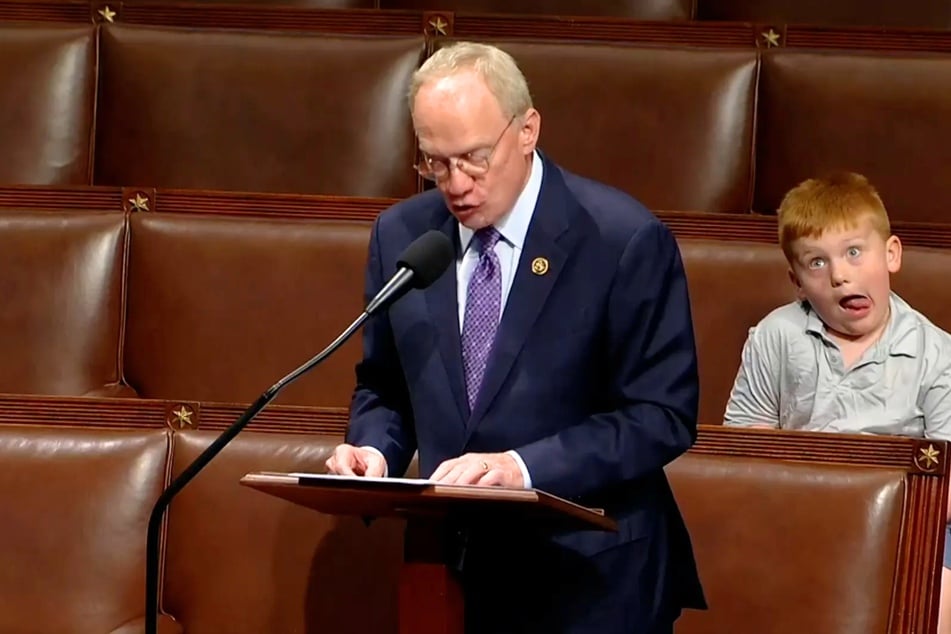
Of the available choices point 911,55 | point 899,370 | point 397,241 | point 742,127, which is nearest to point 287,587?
point 397,241

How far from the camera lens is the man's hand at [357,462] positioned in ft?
2.14

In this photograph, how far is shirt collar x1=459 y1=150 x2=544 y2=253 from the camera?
2.33ft

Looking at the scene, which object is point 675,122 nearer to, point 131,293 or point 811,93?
point 811,93

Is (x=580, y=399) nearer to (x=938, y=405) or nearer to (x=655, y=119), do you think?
(x=938, y=405)

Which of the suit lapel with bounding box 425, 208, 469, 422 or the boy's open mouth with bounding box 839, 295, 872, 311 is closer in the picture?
the suit lapel with bounding box 425, 208, 469, 422

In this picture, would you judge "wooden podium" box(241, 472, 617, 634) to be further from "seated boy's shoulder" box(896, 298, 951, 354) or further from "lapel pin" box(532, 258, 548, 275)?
"seated boy's shoulder" box(896, 298, 951, 354)

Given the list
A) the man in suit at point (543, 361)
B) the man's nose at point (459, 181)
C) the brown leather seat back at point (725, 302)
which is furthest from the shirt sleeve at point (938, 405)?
the man's nose at point (459, 181)

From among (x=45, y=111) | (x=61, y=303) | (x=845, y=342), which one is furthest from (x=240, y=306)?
(x=845, y=342)

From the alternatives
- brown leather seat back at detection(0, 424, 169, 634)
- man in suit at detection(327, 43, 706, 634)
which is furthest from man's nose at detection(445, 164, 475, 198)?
brown leather seat back at detection(0, 424, 169, 634)

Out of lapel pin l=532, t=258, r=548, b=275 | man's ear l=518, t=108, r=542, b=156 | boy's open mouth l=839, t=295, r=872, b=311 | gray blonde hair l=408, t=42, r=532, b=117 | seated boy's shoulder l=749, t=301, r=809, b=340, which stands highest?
gray blonde hair l=408, t=42, r=532, b=117

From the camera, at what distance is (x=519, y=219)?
71 cm

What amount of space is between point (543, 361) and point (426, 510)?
114 mm

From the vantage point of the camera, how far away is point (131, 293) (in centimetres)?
98

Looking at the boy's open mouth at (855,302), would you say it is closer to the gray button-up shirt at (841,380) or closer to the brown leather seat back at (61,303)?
the gray button-up shirt at (841,380)
